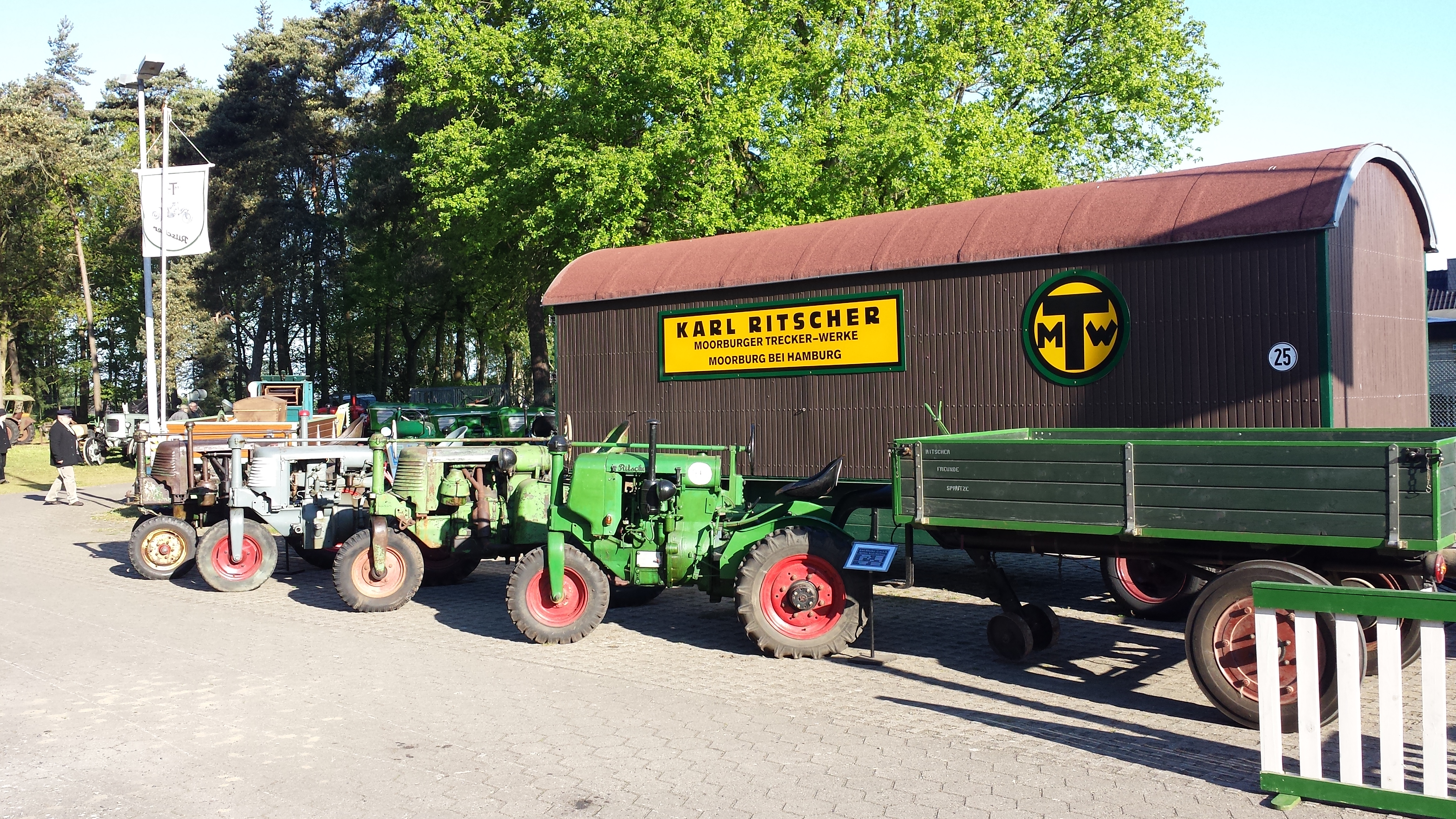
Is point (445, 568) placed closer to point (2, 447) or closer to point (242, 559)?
point (242, 559)

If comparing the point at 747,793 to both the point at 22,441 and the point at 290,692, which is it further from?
the point at 22,441

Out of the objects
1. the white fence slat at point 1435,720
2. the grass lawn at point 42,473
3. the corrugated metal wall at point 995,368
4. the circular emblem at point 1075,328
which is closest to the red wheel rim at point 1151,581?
the corrugated metal wall at point 995,368

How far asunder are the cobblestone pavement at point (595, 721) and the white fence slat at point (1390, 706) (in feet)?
0.98

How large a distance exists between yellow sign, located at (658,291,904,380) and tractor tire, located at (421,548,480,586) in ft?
9.96

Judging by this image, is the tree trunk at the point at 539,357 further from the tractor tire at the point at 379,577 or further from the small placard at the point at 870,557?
the small placard at the point at 870,557

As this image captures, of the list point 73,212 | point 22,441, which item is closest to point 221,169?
point 73,212

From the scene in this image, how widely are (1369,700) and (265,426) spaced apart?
15144mm

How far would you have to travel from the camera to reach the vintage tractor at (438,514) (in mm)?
9719

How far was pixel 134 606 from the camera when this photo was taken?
10297mm

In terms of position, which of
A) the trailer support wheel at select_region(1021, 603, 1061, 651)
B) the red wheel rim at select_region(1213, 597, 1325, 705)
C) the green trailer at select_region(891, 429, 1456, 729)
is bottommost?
the trailer support wheel at select_region(1021, 603, 1061, 651)

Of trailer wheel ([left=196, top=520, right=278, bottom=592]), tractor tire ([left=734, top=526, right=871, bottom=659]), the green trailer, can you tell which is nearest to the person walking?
trailer wheel ([left=196, top=520, right=278, bottom=592])

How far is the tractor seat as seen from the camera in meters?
8.24

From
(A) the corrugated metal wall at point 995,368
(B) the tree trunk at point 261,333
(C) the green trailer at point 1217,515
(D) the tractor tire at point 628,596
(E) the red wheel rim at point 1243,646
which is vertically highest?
(B) the tree trunk at point 261,333

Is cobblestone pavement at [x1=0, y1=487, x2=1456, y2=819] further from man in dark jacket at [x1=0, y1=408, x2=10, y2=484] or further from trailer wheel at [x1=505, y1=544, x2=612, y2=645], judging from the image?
man in dark jacket at [x1=0, y1=408, x2=10, y2=484]
